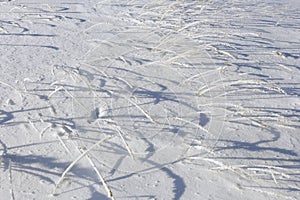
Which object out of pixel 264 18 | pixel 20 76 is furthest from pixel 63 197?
pixel 264 18

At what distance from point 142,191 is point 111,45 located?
4.08 feet

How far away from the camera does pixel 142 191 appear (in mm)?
1393

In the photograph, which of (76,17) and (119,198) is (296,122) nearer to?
(119,198)

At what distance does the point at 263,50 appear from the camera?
103 inches

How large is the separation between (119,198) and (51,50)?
124 centimetres

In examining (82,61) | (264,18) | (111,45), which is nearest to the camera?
(82,61)

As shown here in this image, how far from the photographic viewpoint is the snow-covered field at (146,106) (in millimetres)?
1441

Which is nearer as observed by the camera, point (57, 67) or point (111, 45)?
point (57, 67)

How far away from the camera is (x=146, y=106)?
1891 mm

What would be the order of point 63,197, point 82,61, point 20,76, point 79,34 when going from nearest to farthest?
1. point 63,197
2. point 20,76
3. point 82,61
4. point 79,34

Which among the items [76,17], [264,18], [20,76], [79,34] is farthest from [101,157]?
[264,18]

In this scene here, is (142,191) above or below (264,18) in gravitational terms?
below

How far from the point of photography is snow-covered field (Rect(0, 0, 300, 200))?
144 centimetres

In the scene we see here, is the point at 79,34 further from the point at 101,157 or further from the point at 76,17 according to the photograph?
the point at 101,157
